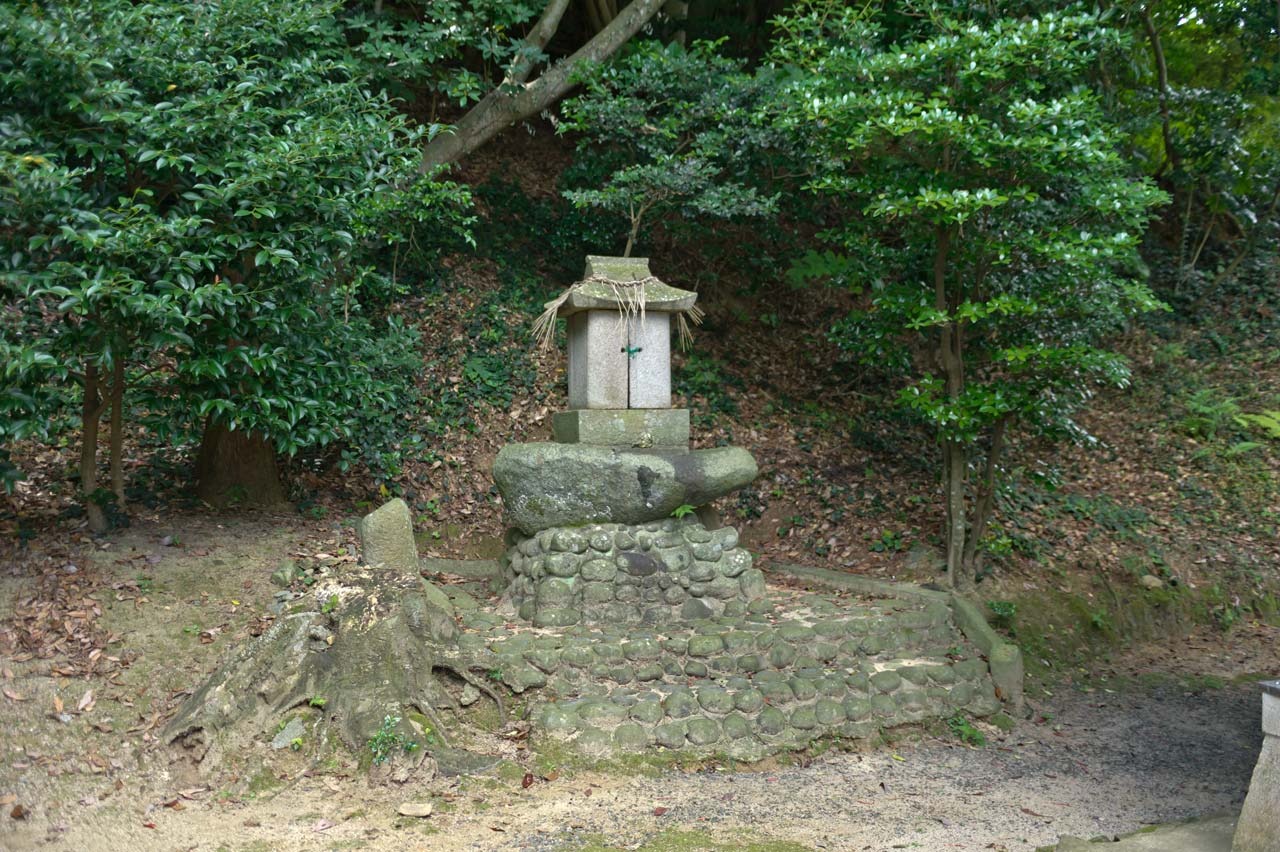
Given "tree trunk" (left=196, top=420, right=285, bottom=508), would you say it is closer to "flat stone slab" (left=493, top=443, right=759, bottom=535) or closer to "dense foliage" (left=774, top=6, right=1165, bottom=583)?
"flat stone slab" (left=493, top=443, right=759, bottom=535)

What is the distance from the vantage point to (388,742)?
5660 mm

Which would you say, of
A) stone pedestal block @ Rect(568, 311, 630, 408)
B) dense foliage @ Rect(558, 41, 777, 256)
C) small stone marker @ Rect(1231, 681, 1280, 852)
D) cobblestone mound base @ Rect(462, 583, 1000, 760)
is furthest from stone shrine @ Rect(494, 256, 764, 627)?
small stone marker @ Rect(1231, 681, 1280, 852)

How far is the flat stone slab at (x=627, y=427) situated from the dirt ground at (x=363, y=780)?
2.21 metres

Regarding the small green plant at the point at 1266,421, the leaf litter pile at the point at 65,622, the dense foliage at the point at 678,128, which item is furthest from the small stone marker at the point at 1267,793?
the dense foliage at the point at 678,128

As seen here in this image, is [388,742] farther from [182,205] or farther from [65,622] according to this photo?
[182,205]

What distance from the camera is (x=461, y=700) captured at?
6.31 m

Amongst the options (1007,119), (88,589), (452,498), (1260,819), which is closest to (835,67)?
(1007,119)

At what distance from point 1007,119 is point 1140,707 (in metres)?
5.05

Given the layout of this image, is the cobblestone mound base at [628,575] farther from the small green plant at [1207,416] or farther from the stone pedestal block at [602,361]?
the small green plant at [1207,416]

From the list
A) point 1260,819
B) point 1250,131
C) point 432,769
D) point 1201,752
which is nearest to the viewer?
point 1260,819

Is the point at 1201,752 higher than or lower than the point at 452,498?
lower

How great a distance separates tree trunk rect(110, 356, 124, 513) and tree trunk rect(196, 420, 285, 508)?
942 millimetres

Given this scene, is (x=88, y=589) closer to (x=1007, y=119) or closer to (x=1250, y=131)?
(x=1007, y=119)

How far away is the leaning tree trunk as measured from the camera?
5680 mm
